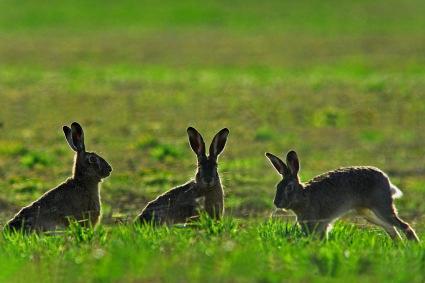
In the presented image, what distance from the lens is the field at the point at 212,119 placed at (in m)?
9.59

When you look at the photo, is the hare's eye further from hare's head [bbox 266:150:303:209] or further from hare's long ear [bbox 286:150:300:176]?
hare's long ear [bbox 286:150:300:176]

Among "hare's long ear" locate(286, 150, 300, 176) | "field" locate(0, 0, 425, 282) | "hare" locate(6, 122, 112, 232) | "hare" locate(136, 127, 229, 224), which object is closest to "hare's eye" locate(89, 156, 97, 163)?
"hare" locate(6, 122, 112, 232)

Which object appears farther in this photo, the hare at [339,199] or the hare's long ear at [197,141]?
the hare's long ear at [197,141]

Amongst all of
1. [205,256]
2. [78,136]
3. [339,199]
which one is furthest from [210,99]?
[205,256]

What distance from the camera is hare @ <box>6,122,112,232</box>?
453 inches

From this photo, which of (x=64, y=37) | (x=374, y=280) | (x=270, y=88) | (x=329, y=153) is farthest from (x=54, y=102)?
(x=64, y=37)

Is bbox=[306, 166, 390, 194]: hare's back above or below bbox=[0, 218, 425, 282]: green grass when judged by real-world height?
above

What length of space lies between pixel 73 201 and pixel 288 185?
2.01m

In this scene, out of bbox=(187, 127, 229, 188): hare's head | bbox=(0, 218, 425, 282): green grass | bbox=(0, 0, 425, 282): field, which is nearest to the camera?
bbox=(0, 218, 425, 282): green grass

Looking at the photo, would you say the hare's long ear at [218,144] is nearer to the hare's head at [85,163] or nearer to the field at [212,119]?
the field at [212,119]

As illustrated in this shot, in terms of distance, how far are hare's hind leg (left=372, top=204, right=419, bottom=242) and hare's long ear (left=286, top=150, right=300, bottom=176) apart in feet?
2.64

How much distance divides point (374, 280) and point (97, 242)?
260 centimetres

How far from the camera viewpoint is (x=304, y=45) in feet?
161

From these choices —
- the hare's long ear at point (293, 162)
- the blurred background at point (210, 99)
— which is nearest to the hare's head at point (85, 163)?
the blurred background at point (210, 99)
